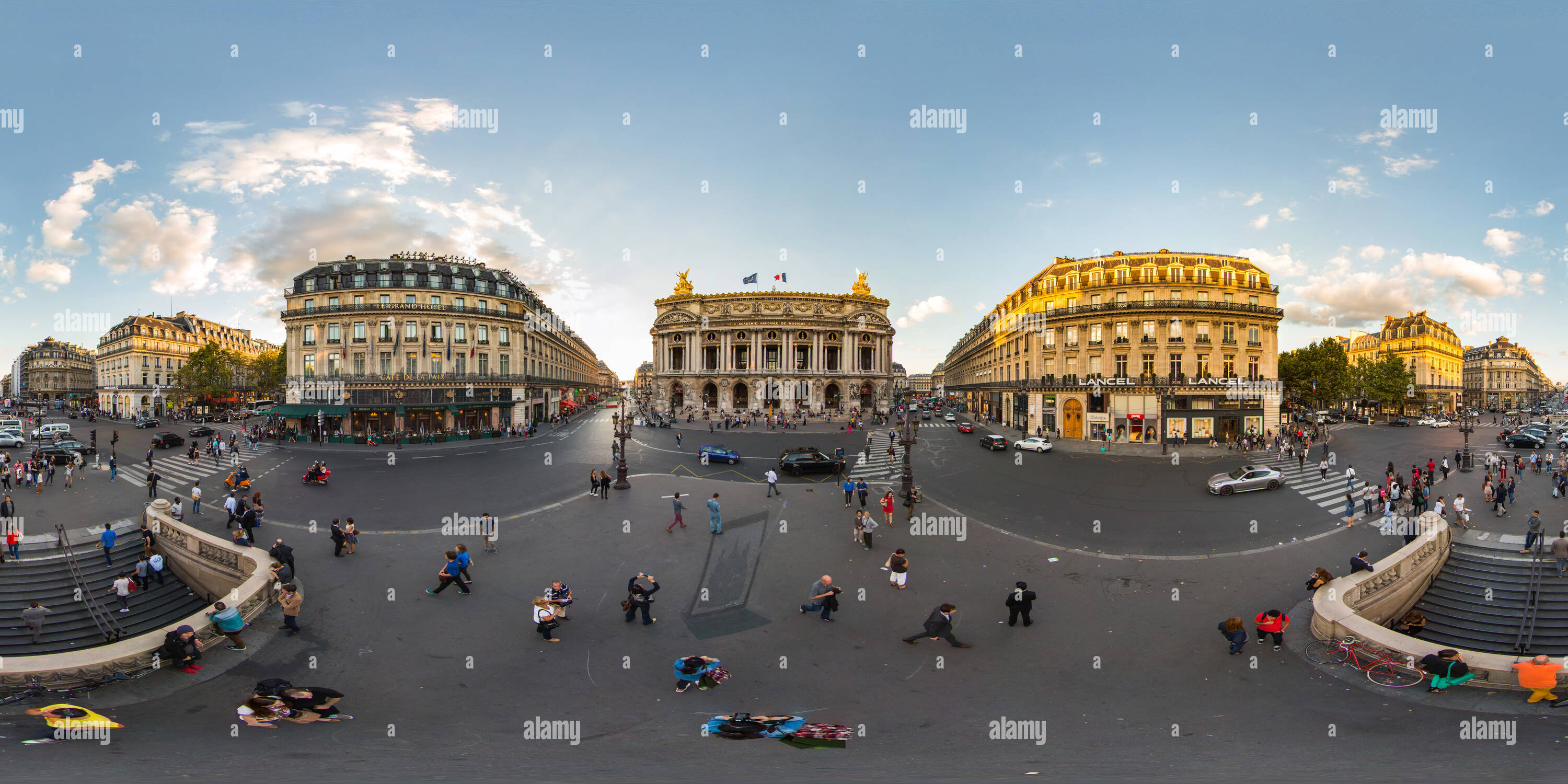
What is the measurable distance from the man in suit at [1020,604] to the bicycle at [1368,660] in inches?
198

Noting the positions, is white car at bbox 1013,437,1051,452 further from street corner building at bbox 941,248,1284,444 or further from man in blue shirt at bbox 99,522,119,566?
man in blue shirt at bbox 99,522,119,566

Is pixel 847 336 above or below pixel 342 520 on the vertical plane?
above

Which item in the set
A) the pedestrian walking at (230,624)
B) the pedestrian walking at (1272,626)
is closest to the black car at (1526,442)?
the pedestrian walking at (1272,626)

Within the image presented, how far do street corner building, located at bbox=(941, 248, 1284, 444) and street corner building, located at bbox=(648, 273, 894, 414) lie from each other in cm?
3746

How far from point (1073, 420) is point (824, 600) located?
45846 millimetres

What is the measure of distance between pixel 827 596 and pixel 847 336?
255 feet

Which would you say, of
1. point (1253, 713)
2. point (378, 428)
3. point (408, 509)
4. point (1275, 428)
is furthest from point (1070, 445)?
point (378, 428)

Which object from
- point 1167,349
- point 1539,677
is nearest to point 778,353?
point 1167,349

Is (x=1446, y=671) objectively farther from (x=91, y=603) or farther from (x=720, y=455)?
(x=720, y=455)

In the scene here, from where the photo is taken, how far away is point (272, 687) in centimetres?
941

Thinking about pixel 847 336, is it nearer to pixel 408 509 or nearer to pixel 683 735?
pixel 408 509

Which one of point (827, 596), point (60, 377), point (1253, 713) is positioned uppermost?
point (60, 377)

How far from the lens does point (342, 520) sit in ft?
65.3

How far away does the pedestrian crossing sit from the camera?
96.2ft
